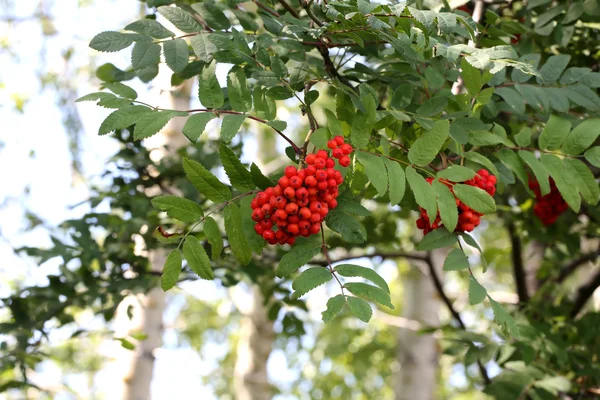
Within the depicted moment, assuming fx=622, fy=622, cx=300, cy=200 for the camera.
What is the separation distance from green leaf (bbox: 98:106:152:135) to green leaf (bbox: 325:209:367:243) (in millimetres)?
431

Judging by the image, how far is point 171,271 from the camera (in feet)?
3.92

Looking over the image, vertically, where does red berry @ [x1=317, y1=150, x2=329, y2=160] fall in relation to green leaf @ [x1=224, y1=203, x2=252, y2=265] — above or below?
above

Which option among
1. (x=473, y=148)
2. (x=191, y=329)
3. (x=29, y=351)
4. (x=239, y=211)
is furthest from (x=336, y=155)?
(x=191, y=329)

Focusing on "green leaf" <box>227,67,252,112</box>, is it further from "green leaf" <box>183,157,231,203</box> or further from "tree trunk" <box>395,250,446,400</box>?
"tree trunk" <box>395,250,446,400</box>

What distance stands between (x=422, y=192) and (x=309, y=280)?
0.93ft

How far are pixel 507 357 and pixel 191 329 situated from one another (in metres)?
6.17

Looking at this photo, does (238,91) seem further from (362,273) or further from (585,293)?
(585,293)

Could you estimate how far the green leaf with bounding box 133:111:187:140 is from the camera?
1184 mm

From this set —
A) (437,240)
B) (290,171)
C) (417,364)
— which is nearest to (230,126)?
(290,171)

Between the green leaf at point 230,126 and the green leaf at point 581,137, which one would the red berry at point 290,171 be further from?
the green leaf at point 581,137

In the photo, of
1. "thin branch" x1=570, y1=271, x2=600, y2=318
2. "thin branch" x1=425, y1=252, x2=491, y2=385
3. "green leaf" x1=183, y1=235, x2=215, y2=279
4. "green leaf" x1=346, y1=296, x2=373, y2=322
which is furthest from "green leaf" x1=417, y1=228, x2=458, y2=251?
"thin branch" x1=570, y1=271, x2=600, y2=318

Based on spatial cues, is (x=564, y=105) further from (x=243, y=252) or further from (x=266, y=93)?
(x=243, y=252)

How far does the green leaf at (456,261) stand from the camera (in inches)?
51.9

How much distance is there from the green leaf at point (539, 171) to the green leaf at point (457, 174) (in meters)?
0.26
